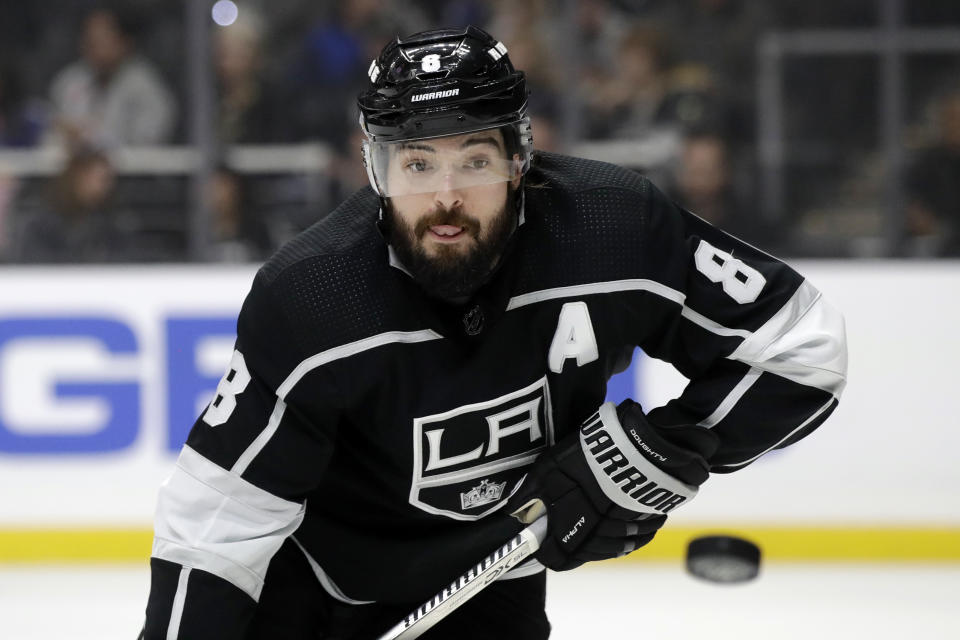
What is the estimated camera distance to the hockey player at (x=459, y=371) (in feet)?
5.21

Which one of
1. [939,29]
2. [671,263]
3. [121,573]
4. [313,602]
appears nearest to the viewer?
[671,263]

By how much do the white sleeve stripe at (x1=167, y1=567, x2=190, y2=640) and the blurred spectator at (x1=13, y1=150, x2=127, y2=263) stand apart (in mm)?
2331

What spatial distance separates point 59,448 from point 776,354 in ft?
8.38

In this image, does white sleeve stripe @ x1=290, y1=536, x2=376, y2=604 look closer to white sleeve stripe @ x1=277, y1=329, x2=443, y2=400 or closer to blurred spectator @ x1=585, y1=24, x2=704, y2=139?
white sleeve stripe @ x1=277, y1=329, x2=443, y2=400

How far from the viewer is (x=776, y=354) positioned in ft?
5.58

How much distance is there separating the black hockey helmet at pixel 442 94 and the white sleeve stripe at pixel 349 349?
20 centimetres

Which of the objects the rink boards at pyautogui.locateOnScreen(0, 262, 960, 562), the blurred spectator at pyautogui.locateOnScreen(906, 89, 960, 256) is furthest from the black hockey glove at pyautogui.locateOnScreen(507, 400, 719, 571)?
the blurred spectator at pyautogui.locateOnScreen(906, 89, 960, 256)

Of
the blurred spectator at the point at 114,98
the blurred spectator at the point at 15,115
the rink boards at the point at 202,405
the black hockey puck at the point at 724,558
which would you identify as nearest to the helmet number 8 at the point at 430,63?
the black hockey puck at the point at 724,558

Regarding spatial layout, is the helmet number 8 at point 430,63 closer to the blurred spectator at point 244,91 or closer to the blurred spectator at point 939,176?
the blurred spectator at point 244,91

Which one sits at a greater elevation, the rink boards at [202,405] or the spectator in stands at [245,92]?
the spectator in stands at [245,92]

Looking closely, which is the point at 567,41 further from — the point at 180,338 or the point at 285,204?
the point at 180,338

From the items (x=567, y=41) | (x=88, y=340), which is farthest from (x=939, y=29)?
(x=88, y=340)

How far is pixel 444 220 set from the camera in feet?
5.20

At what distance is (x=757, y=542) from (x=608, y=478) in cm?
203
